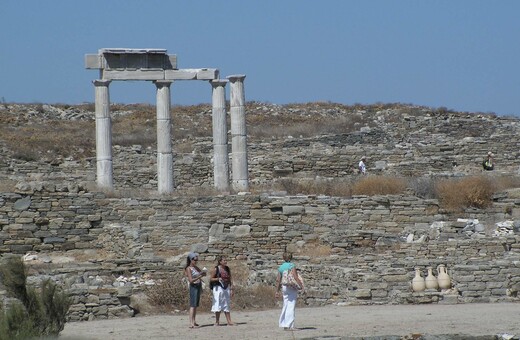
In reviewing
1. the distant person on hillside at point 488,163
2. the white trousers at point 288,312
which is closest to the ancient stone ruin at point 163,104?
the distant person on hillside at point 488,163

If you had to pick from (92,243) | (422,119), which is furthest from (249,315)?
(422,119)

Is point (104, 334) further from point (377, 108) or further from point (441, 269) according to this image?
point (377, 108)

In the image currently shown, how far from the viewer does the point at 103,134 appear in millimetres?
36094

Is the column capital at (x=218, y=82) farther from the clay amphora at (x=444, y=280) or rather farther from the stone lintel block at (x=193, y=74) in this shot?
the clay amphora at (x=444, y=280)

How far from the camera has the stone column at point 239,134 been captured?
122ft

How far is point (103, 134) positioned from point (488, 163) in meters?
14.9

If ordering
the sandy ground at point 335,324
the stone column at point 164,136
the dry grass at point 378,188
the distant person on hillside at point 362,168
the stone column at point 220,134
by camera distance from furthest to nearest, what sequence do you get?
the distant person on hillside at point 362,168, the stone column at point 220,134, the stone column at point 164,136, the dry grass at point 378,188, the sandy ground at point 335,324

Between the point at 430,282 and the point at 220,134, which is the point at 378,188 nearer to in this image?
the point at 220,134

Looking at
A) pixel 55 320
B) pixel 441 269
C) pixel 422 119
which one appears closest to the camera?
pixel 55 320

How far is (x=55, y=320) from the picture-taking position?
698 inches

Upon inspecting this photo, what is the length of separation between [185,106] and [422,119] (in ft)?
44.6

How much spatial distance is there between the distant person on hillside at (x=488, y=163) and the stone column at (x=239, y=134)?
10053 mm

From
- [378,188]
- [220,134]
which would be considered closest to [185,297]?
[378,188]

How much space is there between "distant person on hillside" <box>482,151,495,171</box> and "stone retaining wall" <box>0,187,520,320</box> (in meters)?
11.5
